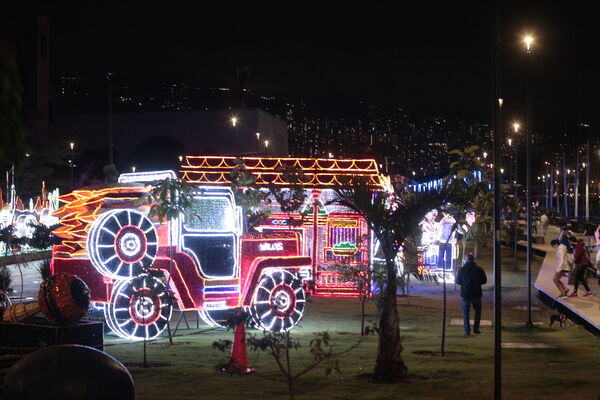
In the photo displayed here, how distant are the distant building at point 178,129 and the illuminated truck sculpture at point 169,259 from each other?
74.0 m

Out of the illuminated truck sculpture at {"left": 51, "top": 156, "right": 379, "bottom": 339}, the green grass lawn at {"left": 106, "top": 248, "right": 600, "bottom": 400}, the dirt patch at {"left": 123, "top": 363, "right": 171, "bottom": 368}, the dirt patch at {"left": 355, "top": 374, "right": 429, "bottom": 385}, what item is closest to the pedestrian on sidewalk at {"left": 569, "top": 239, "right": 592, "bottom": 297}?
the green grass lawn at {"left": 106, "top": 248, "right": 600, "bottom": 400}

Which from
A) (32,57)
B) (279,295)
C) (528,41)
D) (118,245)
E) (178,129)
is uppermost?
(32,57)

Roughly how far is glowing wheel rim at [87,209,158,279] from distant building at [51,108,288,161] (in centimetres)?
7595

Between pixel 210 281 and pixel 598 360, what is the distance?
7.11 metres

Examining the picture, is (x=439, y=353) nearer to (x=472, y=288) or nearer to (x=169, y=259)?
(x=472, y=288)

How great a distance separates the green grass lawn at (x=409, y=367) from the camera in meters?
12.8

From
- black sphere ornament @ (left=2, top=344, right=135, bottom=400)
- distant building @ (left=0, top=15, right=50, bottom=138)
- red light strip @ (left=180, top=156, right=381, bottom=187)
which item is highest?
distant building @ (left=0, top=15, right=50, bottom=138)

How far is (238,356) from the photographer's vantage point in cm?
1391

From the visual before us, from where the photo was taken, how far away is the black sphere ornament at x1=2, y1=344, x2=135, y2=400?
706 centimetres

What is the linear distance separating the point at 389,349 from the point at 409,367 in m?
1.55

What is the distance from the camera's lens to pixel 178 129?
97125 millimetres

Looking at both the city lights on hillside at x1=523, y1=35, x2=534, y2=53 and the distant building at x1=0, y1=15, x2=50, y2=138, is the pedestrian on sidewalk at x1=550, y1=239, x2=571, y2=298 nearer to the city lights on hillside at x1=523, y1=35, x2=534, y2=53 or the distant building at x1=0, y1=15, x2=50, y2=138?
the city lights on hillside at x1=523, y1=35, x2=534, y2=53

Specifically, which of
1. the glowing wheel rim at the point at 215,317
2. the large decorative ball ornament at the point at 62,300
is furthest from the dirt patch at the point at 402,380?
the glowing wheel rim at the point at 215,317

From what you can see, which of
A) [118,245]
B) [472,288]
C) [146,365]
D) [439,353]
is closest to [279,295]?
[439,353]
